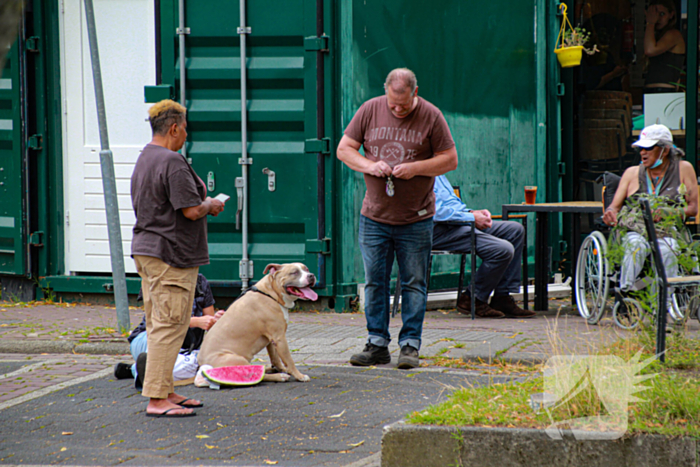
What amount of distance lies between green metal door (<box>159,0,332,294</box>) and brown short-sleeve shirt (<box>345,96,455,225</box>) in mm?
2615

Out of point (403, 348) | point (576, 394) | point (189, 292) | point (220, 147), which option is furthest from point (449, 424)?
point (220, 147)

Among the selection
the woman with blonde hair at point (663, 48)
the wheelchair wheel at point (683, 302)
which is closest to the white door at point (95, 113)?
the wheelchair wheel at point (683, 302)

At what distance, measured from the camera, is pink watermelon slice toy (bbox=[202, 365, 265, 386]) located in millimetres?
5289

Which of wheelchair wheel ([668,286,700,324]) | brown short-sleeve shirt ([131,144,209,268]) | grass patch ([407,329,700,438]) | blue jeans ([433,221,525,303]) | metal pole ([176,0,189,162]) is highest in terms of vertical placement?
metal pole ([176,0,189,162])

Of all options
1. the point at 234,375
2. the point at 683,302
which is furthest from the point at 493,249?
the point at 234,375

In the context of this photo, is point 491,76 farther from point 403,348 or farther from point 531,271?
point 403,348

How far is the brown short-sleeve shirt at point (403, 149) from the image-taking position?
5754 mm

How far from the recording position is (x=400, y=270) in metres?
6.05

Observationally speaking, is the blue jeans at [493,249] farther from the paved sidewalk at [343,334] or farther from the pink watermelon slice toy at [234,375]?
the pink watermelon slice toy at [234,375]

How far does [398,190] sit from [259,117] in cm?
313

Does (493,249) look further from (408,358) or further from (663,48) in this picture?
(663,48)

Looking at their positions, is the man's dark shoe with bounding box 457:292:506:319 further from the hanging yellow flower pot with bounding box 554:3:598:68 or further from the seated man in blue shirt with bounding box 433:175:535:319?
the hanging yellow flower pot with bounding box 554:3:598:68

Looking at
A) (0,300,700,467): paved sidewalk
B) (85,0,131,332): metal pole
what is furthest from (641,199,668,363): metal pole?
(85,0,131,332): metal pole

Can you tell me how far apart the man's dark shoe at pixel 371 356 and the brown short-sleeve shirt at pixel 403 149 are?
0.93m
